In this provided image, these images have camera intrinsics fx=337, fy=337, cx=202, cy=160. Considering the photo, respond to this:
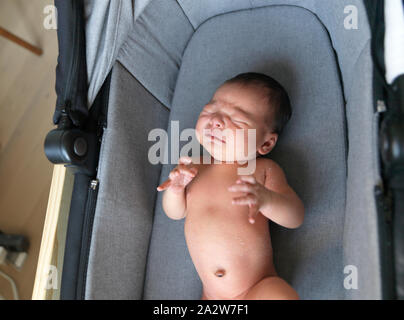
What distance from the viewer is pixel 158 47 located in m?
1.31

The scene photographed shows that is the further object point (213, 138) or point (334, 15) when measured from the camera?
point (334, 15)

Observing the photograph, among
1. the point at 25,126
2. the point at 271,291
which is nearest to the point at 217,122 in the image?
the point at 271,291

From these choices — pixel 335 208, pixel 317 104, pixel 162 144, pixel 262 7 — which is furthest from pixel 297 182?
pixel 262 7

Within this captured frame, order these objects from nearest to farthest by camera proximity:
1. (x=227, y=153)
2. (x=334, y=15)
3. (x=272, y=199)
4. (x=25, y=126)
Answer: (x=272, y=199), (x=227, y=153), (x=334, y=15), (x=25, y=126)

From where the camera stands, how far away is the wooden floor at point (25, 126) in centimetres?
179

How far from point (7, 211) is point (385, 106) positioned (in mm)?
1870

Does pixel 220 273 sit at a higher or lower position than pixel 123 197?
lower

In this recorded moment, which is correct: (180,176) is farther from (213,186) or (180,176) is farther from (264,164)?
(264,164)

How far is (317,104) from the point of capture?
120 centimetres

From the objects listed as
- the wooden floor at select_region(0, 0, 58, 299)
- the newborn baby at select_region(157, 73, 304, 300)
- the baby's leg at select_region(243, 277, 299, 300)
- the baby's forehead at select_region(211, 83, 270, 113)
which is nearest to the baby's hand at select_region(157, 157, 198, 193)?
the newborn baby at select_region(157, 73, 304, 300)

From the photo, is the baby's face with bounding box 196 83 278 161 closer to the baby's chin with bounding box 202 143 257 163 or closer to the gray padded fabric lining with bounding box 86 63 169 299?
the baby's chin with bounding box 202 143 257 163

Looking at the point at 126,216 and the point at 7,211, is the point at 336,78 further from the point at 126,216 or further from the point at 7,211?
the point at 7,211

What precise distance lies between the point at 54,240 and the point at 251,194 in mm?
596

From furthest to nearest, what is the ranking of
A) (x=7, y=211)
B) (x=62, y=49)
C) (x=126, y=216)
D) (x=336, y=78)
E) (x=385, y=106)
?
1. (x=7, y=211)
2. (x=336, y=78)
3. (x=126, y=216)
4. (x=62, y=49)
5. (x=385, y=106)
